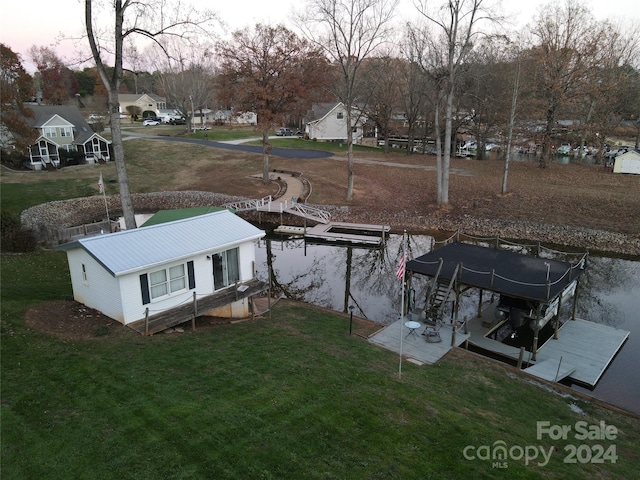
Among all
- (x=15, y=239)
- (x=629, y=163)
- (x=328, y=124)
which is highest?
(x=328, y=124)

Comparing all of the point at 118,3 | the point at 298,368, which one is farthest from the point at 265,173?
the point at 298,368

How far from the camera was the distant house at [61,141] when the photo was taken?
48.7m

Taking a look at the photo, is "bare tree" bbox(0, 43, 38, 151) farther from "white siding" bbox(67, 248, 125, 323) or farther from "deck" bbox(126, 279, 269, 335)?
"deck" bbox(126, 279, 269, 335)

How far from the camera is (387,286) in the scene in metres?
25.7

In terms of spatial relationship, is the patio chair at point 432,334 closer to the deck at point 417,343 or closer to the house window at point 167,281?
the deck at point 417,343

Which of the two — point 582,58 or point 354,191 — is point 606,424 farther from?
point 582,58

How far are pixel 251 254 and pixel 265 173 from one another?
25830mm

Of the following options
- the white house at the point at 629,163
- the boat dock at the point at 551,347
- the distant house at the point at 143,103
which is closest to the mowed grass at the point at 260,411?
the boat dock at the point at 551,347

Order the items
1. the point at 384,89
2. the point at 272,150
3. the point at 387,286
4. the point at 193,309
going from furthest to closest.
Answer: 1. the point at 272,150
2. the point at 384,89
3. the point at 387,286
4. the point at 193,309

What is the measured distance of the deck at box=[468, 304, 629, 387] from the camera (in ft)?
53.7

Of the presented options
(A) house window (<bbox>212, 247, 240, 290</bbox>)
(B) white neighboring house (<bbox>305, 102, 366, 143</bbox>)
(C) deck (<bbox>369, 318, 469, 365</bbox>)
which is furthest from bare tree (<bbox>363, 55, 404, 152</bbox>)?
(C) deck (<bbox>369, 318, 469, 365</bbox>)

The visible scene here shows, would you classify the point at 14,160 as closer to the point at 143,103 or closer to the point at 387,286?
the point at 387,286

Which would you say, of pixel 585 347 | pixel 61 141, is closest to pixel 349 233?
pixel 585 347

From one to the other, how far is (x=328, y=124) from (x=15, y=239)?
177ft
